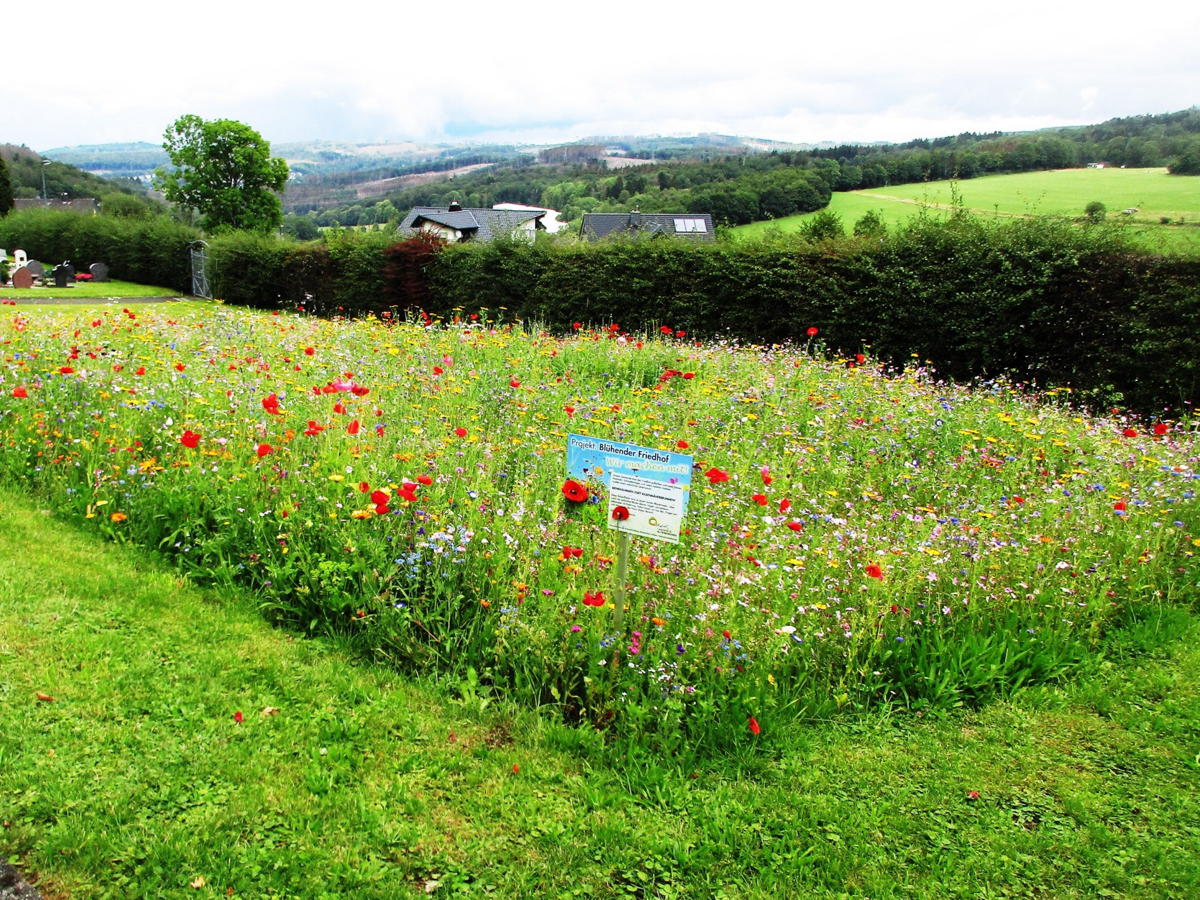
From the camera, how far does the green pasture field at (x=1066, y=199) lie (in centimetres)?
994

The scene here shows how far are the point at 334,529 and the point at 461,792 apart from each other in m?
1.70

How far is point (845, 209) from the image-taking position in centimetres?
3231

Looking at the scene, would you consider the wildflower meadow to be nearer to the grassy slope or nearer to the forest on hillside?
the grassy slope

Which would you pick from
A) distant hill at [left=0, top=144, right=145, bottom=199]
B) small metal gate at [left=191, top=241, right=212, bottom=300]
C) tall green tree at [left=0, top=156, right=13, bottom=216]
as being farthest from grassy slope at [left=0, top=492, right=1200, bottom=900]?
distant hill at [left=0, top=144, right=145, bottom=199]

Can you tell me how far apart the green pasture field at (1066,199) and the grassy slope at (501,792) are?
9073mm

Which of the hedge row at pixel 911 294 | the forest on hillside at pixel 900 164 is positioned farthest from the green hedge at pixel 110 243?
the hedge row at pixel 911 294

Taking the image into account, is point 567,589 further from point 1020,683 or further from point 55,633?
point 55,633

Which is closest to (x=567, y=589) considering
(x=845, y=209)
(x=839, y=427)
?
(x=839, y=427)

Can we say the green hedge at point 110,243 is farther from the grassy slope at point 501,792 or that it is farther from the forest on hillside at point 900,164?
the grassy slope at point 501,792

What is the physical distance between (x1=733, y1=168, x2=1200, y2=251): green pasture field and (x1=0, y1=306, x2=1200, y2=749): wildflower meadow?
5474mm

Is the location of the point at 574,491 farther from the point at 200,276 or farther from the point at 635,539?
the point at 200,276

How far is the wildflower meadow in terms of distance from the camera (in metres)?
3.16

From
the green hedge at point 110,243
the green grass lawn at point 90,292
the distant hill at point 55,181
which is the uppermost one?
the distant hill at point 55,181

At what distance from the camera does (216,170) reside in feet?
160
